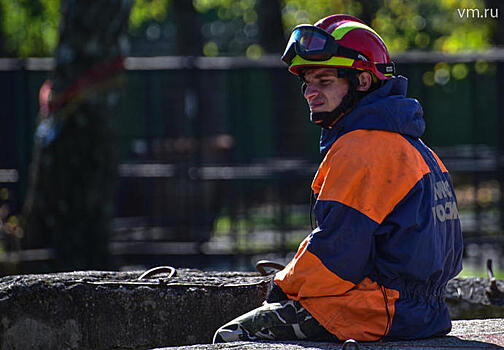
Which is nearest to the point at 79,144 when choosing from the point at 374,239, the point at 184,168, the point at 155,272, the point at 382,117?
the point at 184,168

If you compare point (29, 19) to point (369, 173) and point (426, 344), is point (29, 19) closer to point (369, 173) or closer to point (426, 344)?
point (369, 173)

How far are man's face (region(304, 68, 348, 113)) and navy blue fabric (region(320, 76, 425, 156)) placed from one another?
102 mm

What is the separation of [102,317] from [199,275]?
2.07 ft

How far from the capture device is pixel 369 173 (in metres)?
3.47

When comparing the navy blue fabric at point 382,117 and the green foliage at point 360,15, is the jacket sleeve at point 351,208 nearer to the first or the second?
the navy blue fabric at point 382,117

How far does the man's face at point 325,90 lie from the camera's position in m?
3.77

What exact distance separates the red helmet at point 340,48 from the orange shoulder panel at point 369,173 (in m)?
0.33

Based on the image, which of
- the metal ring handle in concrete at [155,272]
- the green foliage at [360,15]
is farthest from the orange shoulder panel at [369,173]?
the green foliage at [360,15]

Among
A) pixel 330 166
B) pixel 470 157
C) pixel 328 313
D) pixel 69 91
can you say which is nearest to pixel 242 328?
pixel 328 313

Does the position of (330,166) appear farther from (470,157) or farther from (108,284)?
(470,157)

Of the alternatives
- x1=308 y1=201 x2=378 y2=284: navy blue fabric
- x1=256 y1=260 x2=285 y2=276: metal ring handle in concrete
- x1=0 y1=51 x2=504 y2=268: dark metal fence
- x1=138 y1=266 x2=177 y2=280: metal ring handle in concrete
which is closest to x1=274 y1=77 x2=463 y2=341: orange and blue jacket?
x1=308 y1=201 x2=378 y2=284: navy blue fabric

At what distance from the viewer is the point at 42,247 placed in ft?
28.4

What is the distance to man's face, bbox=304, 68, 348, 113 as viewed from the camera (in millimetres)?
3773

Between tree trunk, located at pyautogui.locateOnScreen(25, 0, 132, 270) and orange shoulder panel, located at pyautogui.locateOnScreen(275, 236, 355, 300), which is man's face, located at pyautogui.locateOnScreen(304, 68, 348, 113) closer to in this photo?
orange shoulder panel, located at pyautogui.locateOnScreen(275, 236, 355, 300)
